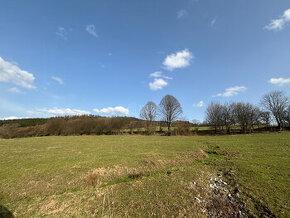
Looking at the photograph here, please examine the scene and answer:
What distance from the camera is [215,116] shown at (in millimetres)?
50531

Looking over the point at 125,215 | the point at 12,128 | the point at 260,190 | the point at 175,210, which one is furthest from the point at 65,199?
the point at 12,128

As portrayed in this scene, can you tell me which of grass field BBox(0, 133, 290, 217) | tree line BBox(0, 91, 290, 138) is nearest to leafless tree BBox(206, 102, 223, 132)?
tree line BBox(0, 91, 290, 138)

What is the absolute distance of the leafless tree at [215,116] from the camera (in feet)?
162

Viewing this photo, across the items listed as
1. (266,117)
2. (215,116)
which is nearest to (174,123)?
(215,116)

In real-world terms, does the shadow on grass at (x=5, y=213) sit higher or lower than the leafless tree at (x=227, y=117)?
lower

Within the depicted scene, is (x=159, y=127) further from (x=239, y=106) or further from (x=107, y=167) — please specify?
(x=107, y=167)

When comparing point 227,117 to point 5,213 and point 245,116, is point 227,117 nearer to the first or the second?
point 245,116

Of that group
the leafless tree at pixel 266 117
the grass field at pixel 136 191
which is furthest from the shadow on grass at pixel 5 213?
the leafless tree at pixel 266 117

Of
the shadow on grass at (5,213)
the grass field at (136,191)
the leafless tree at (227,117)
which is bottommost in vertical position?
the shadow on grass at (5,213)

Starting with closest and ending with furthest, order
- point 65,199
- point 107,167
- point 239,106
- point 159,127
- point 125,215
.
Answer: point 125,215 < point 65,199 < point 107,167 < point 239,106 < point 159,127

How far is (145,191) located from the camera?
695 cm

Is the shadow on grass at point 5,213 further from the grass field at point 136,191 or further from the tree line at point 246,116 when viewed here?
the tree line at point 246,116

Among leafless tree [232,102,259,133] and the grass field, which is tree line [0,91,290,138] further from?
the grass field

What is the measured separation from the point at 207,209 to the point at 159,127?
5100 cm
